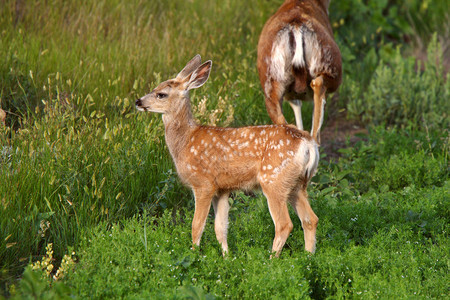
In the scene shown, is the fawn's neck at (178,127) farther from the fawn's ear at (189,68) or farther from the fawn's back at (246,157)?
the fawn's ear at (189,68)

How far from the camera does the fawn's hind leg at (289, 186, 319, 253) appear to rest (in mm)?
5238

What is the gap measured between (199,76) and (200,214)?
4.16 feet

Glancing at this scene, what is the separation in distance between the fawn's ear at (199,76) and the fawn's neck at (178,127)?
0.45 ft

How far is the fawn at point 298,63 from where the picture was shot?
266 inches

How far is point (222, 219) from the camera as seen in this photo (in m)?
5.36

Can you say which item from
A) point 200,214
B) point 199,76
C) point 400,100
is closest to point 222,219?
point 200,214

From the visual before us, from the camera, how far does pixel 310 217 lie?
207 inches

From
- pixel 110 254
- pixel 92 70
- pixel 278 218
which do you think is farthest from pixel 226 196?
pixel 92 70

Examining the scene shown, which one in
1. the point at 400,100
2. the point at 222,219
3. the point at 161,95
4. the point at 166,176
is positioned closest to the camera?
the point at 222,219

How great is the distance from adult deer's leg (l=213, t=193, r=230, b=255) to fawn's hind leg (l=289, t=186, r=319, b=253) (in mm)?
575

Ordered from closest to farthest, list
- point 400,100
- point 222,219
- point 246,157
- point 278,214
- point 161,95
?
point 278,214 → point 246,157 → point 222,219 → point 161,95 → point 400,100

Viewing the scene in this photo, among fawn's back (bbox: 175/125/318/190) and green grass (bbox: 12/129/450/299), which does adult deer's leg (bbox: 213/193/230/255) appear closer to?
green grass (bbox: 12/129/450/299)

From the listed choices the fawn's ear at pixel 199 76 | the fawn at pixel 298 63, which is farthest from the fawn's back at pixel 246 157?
the fawn at pixel 298 63

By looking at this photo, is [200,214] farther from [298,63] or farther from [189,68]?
[298,63]
